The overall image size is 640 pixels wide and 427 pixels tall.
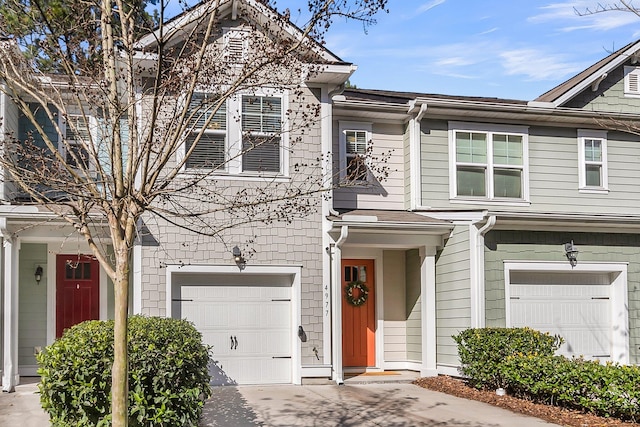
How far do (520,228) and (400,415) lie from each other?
193 inches

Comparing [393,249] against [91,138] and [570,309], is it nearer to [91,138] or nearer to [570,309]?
[570,309]

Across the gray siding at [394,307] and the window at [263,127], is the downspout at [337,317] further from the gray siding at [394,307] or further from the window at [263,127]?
the gray siding at [394,307]

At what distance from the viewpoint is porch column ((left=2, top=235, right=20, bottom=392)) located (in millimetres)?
12535

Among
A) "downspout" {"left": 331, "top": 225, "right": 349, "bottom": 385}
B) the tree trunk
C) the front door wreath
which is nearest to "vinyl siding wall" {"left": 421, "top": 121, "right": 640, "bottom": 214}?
the front door wreath

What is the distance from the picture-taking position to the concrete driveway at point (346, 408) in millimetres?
10062

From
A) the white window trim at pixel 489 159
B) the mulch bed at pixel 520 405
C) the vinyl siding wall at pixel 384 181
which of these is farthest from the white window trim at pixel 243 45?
the mulch bed at pixel 520 405

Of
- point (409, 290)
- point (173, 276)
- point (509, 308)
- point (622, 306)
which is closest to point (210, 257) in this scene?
point (173, 276)

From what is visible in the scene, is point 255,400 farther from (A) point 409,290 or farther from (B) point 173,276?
(A) point 409,290

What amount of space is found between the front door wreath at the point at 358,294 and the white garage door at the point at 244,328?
6.06 feet

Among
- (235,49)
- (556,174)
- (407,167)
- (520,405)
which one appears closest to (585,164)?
(556,174)

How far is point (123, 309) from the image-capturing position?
6.19 m

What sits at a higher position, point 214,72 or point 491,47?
point 491,47

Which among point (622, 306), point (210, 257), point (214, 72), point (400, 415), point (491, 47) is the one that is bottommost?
point (400, 415)

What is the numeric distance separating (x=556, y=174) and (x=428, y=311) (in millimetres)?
4061
